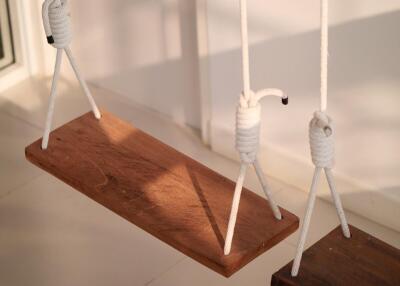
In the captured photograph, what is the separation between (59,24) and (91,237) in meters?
1.06

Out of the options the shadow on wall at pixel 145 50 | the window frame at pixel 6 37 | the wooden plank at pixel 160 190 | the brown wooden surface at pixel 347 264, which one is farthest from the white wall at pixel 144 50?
the brown wooden surface at pixel 347 264

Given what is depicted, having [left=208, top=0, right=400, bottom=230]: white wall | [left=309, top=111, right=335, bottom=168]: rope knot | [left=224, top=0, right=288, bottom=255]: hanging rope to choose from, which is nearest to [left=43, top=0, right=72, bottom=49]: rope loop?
[left=224, top=0, right=288, bottom=255]: hanging rope

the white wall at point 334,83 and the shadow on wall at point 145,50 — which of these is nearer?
the white wall at point 334,83

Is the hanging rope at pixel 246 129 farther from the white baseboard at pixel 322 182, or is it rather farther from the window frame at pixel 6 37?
the window frame at pixel 6 37

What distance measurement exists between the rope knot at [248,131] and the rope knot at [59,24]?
483 mm

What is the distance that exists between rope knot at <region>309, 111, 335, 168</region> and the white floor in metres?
1.10

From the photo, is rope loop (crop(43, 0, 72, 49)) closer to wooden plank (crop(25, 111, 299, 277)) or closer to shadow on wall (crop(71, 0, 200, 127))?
wooden plank (crop(25, 111, 299, 277))

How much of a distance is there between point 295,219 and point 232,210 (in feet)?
0.60

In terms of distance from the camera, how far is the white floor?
2973mm

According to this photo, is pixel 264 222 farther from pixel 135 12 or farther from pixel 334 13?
pixel 135 12

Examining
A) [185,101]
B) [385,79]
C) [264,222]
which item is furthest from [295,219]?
[185,101]

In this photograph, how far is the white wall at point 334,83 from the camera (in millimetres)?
2873

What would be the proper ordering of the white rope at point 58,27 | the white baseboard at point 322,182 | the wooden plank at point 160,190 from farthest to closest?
1. the white baseboard at point 322,182
2. the white rope at point 58,27
3. the wooden plank at point 160,190

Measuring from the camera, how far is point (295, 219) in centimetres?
205
